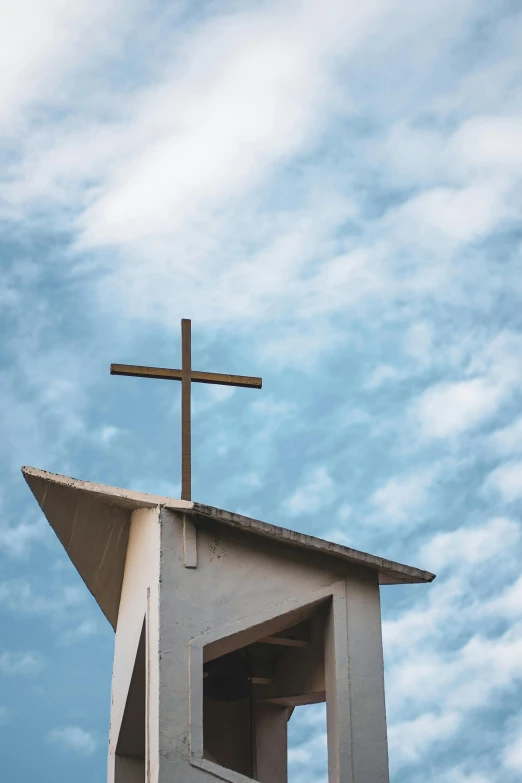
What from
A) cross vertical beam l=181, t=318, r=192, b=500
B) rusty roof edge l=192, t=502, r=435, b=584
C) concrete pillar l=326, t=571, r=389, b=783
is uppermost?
cross vertical beam l=181, t=318, r=192, b=500

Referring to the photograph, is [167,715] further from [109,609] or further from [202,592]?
[109,609]

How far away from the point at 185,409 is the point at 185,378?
0.76 meters

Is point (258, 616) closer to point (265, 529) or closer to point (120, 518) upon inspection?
point (265, 529)

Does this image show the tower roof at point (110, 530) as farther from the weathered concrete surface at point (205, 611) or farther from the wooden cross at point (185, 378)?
the wooden cross at point (185, 378)

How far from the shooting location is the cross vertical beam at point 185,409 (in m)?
18.0

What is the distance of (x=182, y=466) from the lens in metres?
18.1

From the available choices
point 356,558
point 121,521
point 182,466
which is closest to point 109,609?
point 121,521

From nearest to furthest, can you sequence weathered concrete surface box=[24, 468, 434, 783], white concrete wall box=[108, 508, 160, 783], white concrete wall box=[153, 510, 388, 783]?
white concrete wall box=[153, 510, 388, 783]
weathered concrete surface box=[24, 468, 434, 783]
white concrete wall box=[108, 508, 160, 783]

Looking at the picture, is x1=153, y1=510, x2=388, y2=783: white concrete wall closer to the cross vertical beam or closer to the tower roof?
the tower roof

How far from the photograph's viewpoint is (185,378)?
1912 centimetres

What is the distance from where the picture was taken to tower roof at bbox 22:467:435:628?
678 inches

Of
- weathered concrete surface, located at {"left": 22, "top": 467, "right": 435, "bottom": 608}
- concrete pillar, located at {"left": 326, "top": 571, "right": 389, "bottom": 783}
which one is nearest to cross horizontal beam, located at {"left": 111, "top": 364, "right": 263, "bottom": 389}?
weathered concrete surface, located at {"left": 22, "top": 467, "right": 435, "bottom": 608}

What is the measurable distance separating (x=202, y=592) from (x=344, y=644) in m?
1.94

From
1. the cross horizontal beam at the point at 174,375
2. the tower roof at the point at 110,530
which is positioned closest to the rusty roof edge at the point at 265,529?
the tower roof at the point at 110,530
